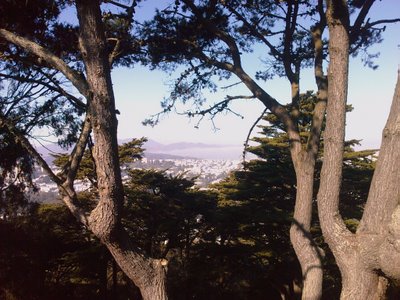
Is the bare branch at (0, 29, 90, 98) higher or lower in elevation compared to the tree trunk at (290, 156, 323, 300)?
higher

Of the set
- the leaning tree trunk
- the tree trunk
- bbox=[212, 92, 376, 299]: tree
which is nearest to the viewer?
the leaning tree trunk

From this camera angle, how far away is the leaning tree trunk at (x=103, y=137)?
3.08 m

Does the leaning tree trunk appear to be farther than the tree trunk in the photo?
No

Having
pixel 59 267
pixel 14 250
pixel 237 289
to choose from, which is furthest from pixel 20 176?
pixel 237 289

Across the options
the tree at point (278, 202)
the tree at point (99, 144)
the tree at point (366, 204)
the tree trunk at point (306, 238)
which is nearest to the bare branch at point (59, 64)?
the tree at point (99, 144)

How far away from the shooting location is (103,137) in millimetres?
3152

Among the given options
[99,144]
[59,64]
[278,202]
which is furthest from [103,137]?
[278,202]

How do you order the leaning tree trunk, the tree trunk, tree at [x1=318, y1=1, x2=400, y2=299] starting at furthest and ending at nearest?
the tree trunk, tree at [x1=318, y1=1, x2=400, y2=299], the leaning tree trunk

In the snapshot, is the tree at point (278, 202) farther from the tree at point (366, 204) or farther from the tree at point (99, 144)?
the tree at point (99, 144)

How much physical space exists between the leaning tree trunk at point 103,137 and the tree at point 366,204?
7.01 ft

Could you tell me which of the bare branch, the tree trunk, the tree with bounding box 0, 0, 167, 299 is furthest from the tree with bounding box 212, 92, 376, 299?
the bare branch

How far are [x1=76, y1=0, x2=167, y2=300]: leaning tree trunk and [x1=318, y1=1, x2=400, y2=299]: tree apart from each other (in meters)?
2.14

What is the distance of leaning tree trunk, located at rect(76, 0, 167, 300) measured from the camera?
3.08 metres

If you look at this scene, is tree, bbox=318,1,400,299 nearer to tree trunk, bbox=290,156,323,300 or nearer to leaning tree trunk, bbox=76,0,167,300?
tree trunk, bbox=290,156,323,300
